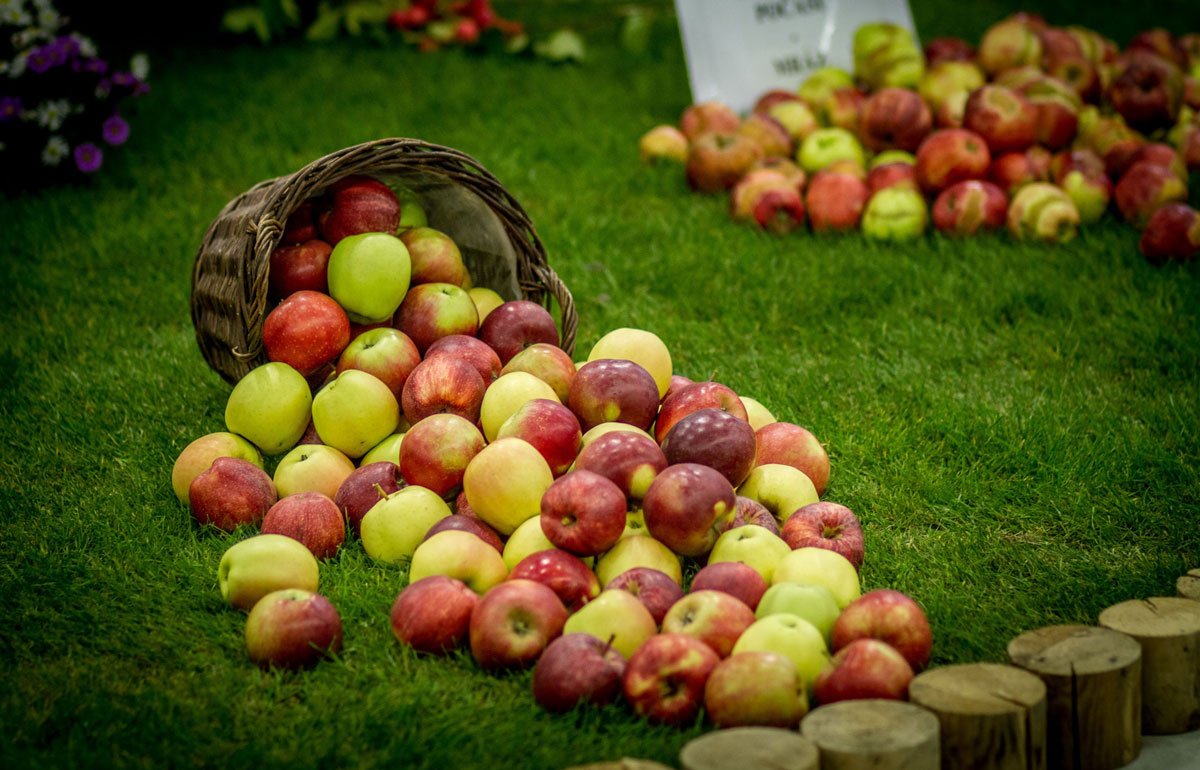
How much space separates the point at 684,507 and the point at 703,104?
4.02 meters

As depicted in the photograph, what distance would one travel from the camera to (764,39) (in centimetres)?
639

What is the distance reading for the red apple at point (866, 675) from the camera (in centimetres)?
200

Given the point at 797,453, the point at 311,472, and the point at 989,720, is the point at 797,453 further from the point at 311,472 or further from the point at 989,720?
the point at 311,472

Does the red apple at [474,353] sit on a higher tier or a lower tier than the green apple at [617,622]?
higher

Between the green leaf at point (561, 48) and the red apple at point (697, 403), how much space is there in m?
5.00

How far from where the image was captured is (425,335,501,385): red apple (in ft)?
10.0

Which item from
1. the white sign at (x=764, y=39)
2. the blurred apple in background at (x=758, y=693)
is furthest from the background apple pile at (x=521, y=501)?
the white sign at (x=764, y=39)

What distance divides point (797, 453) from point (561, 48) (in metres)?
5.20

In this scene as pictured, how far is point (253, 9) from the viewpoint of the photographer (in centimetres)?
749

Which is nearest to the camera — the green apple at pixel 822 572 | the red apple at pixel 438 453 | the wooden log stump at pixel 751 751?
the wooden log stump at pixel 751 751

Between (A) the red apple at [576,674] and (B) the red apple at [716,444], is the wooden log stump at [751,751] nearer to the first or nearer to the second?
(A) the red apple at [576,674]

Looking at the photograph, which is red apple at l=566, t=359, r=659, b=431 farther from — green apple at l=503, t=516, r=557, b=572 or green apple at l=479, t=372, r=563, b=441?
green apple at l=503, t=516, r=557, b=572

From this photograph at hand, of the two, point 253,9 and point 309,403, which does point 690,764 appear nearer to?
point 309,403

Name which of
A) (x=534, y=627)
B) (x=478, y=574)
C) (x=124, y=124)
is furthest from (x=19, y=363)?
(x=534, y=627)
